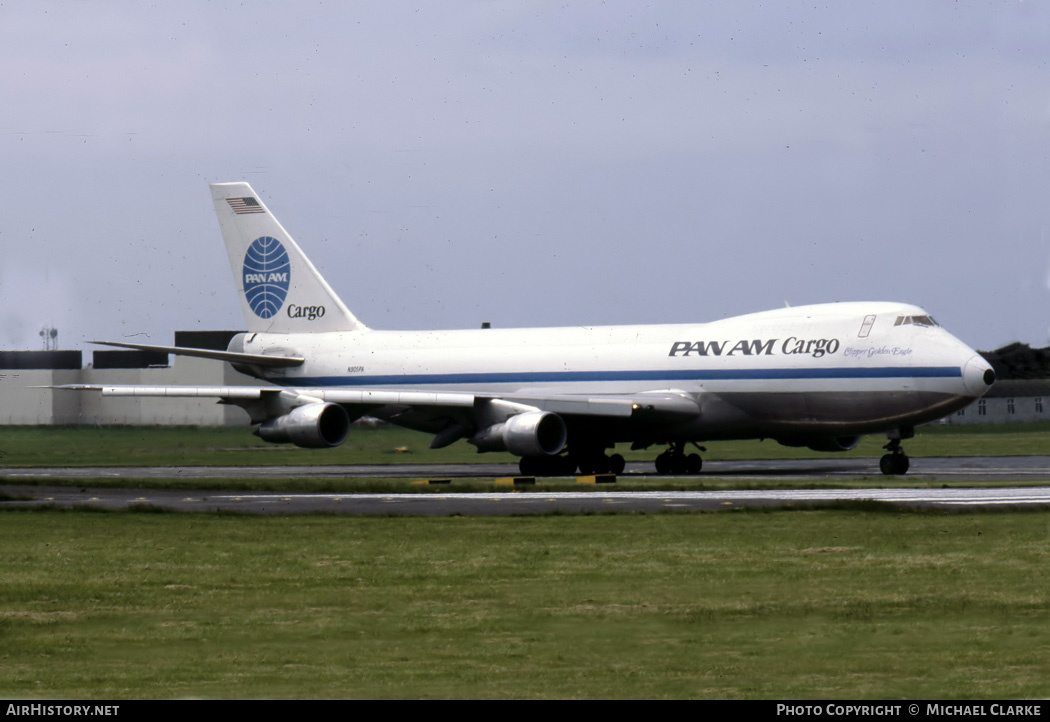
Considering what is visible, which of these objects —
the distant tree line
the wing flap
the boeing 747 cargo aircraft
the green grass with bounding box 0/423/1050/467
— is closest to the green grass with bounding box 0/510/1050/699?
the boeing 747 cargo aircraft

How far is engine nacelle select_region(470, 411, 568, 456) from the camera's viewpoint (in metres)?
38.3

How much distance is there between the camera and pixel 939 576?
14.8 metres

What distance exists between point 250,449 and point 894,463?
26314 millimetres

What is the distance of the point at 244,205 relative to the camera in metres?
50.0

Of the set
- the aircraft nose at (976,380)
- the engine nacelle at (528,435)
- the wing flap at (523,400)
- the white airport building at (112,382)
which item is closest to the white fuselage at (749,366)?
the aircraft nose at (976,380)

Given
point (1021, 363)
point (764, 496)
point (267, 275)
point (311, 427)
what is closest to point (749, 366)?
point (311, 427)

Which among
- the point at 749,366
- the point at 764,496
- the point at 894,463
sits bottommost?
the point at 764,496

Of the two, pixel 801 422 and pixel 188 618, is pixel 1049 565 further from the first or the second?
pixel 801 422

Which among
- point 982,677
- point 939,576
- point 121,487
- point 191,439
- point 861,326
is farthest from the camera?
point 191,439

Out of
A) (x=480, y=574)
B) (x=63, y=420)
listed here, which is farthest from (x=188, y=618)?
(x=63, y=420)

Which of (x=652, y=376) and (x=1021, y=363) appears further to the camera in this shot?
(x=1021, y=363)

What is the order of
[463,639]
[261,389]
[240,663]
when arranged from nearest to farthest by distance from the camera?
1. [240,663]
2. [463,639]
3. [261,389]

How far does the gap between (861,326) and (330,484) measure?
14.4 meters

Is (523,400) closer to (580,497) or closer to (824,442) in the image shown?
(824,442)
